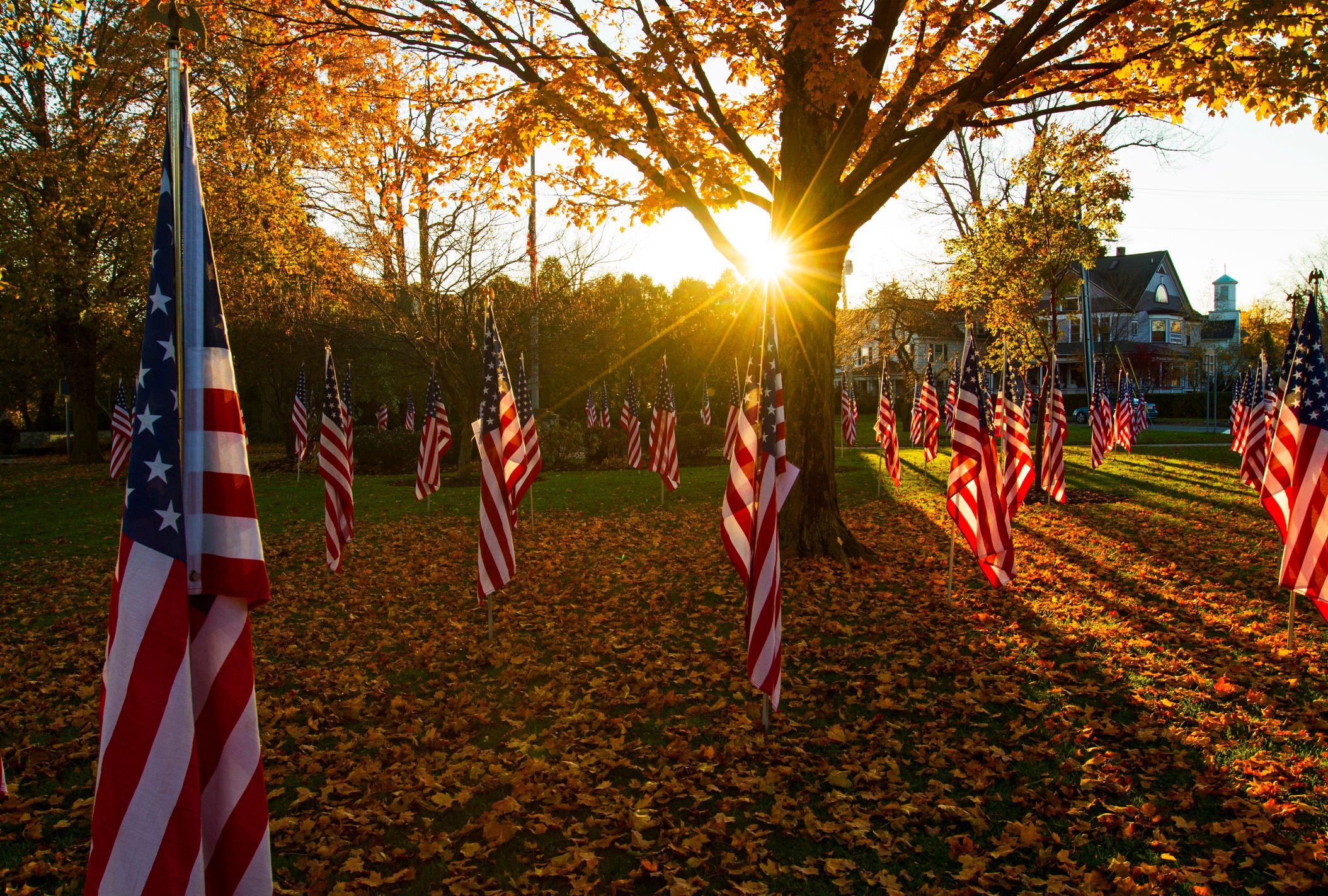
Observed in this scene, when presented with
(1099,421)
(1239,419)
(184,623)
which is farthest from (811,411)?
(1239,419)

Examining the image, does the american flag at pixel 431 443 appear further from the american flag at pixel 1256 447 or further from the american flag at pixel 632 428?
the american flag at pixel 1256 447

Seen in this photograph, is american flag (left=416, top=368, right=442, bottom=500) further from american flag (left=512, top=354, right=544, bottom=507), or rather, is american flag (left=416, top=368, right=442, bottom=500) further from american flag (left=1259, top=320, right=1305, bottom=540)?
american flag (left=1259, top=320, right=1305, bottom=540)

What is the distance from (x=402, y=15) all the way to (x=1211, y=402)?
175 ft

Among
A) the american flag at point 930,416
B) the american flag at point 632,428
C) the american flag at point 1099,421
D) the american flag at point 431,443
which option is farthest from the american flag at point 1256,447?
the american flag at point 431,443

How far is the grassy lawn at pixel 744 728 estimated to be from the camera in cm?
419

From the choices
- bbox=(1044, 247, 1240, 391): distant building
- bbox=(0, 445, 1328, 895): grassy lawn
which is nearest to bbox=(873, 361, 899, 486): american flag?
bbox=(0, 445, 1328, 895): grassy lawn

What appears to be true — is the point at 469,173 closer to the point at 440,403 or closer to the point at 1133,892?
the point at 440,403

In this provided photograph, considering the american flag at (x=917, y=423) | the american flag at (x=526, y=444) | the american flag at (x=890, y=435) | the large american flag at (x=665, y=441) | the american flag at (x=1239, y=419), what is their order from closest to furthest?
the american flag at (x=526, y=444)
the large american flag at (x=665, y=441)
the american flag at (x=890, y=435)
the american flag at (x=1239, y=419)
the american flag at (x=917, y=423)

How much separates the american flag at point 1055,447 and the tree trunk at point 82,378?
98.7 ft

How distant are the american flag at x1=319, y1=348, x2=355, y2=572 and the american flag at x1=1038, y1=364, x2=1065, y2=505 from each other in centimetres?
1231

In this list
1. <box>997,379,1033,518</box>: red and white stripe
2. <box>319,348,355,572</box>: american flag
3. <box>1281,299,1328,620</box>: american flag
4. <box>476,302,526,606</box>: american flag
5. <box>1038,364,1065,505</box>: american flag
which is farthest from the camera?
<box>1038,364,1065,505</box>: american flag

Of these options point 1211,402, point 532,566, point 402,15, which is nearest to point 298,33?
point 402,15

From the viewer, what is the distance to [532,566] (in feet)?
38.1

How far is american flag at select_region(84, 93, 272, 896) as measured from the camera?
261 centimetres
